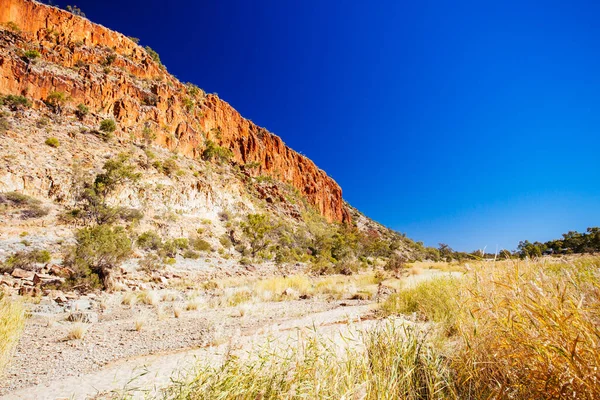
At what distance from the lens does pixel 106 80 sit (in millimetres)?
29047

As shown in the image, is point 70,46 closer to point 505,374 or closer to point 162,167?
point 162,167

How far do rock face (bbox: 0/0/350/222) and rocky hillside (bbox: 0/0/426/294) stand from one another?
13 cm

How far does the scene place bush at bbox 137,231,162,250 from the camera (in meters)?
15.8

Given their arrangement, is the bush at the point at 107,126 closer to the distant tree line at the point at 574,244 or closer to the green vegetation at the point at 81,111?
the green vegetation at the point at 81,111

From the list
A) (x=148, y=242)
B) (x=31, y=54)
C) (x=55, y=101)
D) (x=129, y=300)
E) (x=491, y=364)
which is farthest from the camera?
(x=31, y=54)

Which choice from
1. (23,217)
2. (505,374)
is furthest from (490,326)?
(23,217)

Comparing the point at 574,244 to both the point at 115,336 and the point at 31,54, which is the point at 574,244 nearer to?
the point at 115,336

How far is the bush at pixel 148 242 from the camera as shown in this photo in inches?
620

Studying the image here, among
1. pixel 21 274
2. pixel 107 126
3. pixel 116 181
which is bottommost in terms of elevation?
pixel 21 274

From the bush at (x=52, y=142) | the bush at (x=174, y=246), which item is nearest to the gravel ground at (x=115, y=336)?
the bush at (x=174, y=246)

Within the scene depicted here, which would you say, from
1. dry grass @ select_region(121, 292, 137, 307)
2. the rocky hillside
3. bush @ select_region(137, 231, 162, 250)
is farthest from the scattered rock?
bush @ select_region(137, 231, 162, 250)

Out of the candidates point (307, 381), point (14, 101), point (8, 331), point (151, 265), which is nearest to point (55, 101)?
point (14, 101)

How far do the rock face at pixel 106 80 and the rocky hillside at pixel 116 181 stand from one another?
13 cm

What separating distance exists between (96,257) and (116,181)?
12474 millimetres
